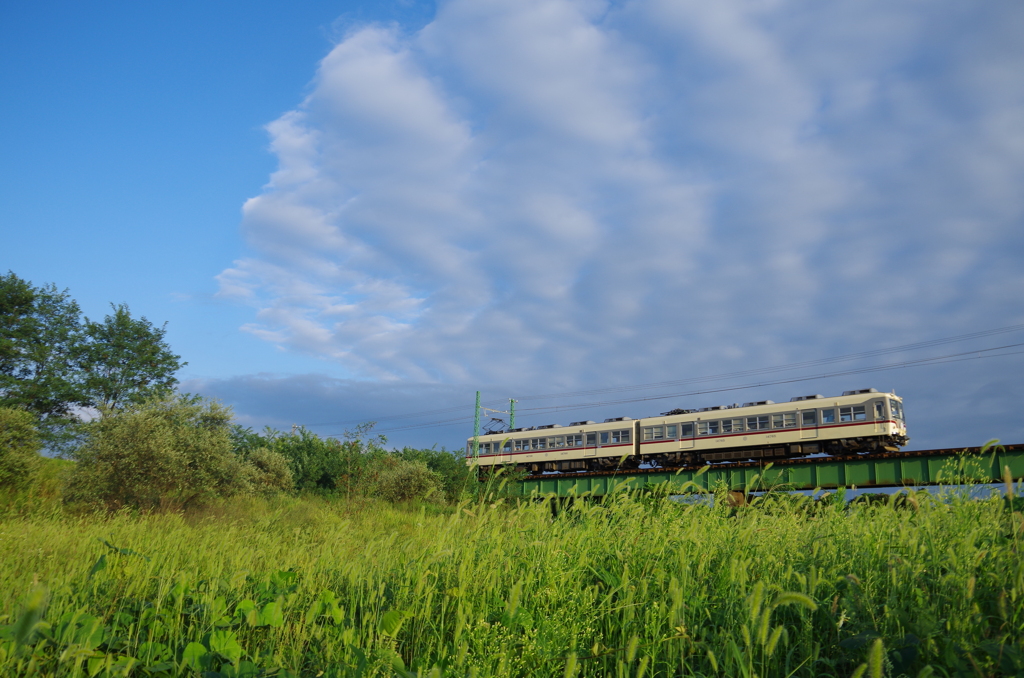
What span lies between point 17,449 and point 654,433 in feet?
100

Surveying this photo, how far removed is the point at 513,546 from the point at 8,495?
21.2 metres

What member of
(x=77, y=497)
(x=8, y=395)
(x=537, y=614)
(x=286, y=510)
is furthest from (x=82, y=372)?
(x=537, y=614)

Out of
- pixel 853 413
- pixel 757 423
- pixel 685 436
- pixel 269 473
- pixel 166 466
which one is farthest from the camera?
pixel 685 436

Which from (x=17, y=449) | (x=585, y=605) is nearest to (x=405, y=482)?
(x=17, y=449)

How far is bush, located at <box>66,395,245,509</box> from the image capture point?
18594 millimetres

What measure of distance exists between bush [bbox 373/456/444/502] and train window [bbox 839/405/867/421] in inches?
798

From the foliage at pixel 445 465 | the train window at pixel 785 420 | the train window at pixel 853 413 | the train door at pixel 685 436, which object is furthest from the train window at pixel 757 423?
the foliage at pixel 445 465

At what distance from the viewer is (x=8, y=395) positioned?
36.0m

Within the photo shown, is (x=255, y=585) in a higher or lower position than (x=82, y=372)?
lower

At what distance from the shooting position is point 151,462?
19219 millimetres

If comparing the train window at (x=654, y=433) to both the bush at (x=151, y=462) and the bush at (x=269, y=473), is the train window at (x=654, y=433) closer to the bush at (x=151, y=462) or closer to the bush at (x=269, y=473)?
the bush at (x=269, y=473)

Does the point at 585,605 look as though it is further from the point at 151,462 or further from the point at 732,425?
the point at 732,425

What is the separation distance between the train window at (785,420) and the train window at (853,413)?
2.18 metres

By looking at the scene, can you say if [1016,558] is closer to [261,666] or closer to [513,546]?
[513,546]
